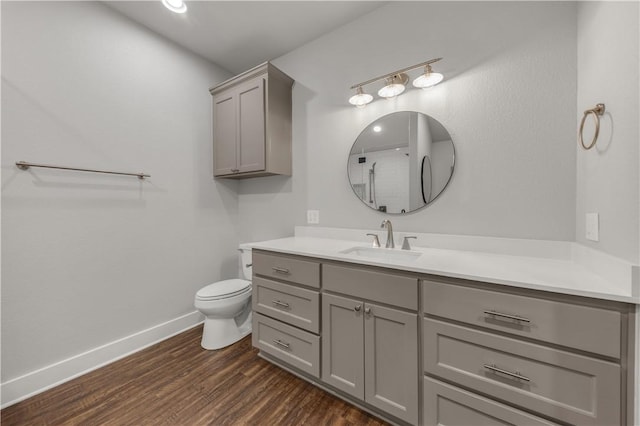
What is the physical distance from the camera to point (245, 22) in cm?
197

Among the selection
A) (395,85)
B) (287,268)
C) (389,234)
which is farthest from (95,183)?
(395,85)

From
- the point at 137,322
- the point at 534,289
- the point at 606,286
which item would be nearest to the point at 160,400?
the point at 137,322

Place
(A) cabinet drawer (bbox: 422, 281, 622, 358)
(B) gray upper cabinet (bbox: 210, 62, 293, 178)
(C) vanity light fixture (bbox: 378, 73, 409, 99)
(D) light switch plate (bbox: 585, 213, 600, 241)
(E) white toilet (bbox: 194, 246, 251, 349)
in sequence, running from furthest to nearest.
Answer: (B) gray upper cabinet (bbox: 210, 62, 293, 178) → (E) white toilet (bbox: 194, 246, 251, 349) → (C) vanity light fixture (bbox: 378, 73, 409, 99) → (D) light switch plate (bbox: 585, 213, 600, 241) → (A) cabinet drawer (bbox: 422, 281, 622, 358)

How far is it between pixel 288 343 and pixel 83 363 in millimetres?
1467

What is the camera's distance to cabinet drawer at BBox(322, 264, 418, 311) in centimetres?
115

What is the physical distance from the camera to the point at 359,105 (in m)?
1.90

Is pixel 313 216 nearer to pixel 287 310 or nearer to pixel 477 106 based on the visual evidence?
pixel 287 310

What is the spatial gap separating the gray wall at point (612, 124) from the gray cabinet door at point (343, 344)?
3.53 ft

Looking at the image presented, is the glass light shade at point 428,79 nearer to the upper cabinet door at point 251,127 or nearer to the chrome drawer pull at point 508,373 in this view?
the upper cabinet door at point 251,127

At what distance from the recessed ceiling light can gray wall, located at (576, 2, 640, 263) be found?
2416 mm

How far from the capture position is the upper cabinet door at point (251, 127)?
210 cm

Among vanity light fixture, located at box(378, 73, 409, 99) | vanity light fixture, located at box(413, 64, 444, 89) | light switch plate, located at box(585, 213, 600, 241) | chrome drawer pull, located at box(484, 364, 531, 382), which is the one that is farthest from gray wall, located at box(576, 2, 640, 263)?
vanity light fixture, located at box(378, 73, 409, 99)

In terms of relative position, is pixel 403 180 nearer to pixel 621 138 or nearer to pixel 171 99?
pixel 621 138

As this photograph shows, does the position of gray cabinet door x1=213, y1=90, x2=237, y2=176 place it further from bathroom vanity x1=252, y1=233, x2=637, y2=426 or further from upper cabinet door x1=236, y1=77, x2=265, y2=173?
bathroom vanity x1=252, y1=233, x2=637, y2=426
